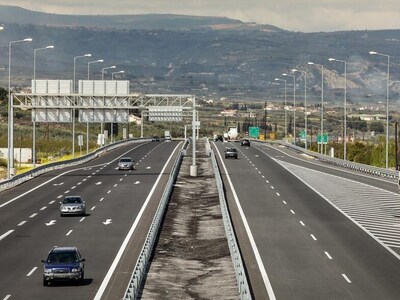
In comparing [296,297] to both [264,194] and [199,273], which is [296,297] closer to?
[199,273]

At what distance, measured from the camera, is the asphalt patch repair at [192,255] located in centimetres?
4044

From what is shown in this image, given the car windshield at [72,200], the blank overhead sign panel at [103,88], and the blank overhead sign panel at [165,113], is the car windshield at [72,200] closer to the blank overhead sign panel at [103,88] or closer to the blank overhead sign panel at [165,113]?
the blank overhead sign panel at [103,88]

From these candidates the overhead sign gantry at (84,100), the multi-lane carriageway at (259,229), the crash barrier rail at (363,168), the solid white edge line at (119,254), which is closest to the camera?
the solid white edge line at (119,254)

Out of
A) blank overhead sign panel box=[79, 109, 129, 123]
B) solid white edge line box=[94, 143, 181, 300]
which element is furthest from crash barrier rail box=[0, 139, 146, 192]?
solid white edge line box=[94, 143, 181, 300]

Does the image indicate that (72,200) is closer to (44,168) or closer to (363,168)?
(44,168)

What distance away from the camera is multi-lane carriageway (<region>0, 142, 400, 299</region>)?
41.8 meters

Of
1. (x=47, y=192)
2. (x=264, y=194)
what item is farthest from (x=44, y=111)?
(x=264, y=194)

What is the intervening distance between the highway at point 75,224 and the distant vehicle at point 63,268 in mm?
344

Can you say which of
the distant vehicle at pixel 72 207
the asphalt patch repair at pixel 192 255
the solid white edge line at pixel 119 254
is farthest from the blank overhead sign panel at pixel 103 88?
the distant vehicle at pixel 72 207

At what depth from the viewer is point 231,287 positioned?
41.0 metres

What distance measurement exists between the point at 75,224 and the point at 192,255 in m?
12.7

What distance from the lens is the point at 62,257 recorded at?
41375mm

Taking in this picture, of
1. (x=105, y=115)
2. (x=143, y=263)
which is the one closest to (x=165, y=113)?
(x=105, y=115)

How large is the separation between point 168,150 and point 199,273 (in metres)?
105
